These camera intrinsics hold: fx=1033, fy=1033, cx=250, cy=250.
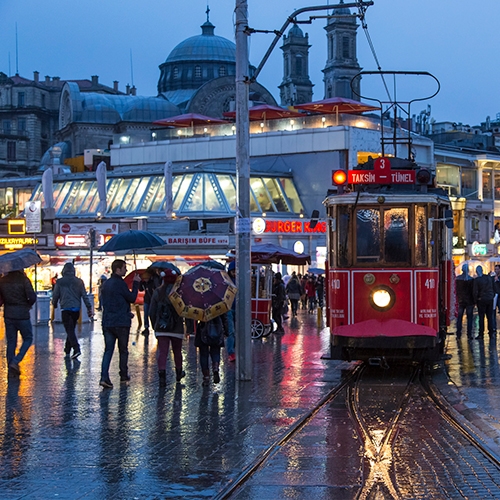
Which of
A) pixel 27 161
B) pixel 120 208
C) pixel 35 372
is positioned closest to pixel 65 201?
pixel 120 208

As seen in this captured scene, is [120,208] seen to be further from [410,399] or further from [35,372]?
[410,399]

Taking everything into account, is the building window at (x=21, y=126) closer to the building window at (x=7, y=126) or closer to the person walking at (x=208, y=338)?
the building window at (x=7, y=126)

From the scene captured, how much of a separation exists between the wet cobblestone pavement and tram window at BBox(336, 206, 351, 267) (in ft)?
6.42

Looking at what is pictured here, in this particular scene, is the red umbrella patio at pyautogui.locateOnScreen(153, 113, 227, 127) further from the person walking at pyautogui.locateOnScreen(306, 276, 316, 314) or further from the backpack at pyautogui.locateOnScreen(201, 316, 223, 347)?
the backpack at pyautogui.locateOnScreen(201, 316, 223, 347)

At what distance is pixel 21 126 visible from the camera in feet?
407

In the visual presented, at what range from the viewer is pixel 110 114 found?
88.9 meters

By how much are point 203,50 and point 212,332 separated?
289 ft

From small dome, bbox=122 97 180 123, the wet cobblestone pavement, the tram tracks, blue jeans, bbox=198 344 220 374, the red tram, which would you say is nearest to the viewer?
the tram tracks

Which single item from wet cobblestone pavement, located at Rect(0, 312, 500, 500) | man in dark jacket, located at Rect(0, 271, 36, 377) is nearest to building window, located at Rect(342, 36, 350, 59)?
wet cobblestone pavement, located at Rect(0, 312, 500, 500)

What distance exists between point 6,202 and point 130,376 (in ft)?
175

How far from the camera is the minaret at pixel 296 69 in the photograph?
490 ft

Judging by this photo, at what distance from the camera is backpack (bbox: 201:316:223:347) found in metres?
15.3

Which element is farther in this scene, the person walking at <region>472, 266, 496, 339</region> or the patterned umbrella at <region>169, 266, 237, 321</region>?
the person walking at <region>472, 266, 496, 339</region>

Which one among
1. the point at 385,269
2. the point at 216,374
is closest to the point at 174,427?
the point at 216,374
